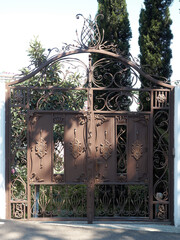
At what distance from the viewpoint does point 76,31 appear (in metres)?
4.84

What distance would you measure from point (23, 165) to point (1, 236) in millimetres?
2685

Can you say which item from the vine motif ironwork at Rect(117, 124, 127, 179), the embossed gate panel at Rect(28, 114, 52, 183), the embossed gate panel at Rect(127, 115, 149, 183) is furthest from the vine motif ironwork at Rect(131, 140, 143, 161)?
the embossed gate panel at Rect(28, 114, 52, 183)

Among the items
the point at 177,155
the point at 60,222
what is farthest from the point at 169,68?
the point at 60,222

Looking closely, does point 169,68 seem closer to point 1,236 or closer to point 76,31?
point 76,31

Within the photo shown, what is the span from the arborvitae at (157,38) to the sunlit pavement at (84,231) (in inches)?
118

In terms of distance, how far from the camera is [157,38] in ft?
19.8

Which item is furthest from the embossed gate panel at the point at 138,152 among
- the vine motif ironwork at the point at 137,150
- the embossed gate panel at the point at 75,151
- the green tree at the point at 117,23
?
the green tree at the point at 117,23

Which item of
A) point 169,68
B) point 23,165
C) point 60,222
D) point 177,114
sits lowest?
point 60,222

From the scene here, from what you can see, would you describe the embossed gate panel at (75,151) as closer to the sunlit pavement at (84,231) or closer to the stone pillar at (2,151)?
the sunlit pavement at (84,231)

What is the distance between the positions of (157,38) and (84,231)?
3980 millimetres

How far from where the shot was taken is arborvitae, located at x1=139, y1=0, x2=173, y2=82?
19.6 feet

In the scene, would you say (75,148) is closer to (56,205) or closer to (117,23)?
(56,205)

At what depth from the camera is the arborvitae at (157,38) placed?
598 centimetres

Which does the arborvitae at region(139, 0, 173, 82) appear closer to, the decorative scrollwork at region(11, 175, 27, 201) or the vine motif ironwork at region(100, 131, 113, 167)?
the vine motif ironwork at region(100, 131, 113, 167)
